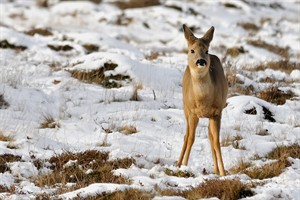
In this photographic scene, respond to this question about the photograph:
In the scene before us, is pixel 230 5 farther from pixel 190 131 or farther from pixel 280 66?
pixel 190 131

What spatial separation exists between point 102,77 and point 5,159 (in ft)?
13.9

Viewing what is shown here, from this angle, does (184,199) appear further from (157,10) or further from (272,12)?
(272,12)

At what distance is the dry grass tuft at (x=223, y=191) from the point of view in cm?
523

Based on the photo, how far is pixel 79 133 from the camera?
7.85 metres

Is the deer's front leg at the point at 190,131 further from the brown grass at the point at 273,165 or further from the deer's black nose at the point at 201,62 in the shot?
the deer's black nose at the point at 201,62

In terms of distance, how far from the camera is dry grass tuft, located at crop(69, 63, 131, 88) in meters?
10.4

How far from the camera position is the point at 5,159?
6.61 meters

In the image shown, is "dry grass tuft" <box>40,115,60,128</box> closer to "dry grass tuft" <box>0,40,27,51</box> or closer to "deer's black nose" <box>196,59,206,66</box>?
"deer's black nose" <box>196,59,206,66</box>

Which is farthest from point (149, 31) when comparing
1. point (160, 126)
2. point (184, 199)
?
point (184, 199)

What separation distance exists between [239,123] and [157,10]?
1923cm

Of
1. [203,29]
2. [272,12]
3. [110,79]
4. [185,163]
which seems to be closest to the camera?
[185,163]

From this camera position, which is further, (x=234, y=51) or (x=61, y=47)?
(x=234, y=51)

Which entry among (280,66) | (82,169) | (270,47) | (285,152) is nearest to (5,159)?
(82,169)

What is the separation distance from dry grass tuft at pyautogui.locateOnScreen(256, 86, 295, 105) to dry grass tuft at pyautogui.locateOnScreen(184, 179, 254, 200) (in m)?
4.36
